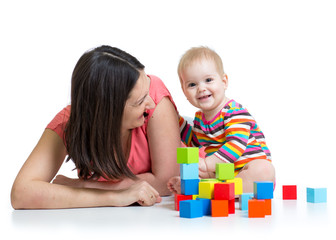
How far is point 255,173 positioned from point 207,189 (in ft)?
1.84

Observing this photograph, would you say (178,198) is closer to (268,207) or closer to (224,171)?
(224,171)

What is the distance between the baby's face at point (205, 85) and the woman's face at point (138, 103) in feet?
1.01

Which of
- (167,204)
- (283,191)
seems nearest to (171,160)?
(167,204)

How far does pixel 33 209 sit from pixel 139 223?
72 cm

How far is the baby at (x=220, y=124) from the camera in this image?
3.14 m

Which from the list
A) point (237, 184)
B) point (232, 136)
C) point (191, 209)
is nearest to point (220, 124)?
point (232, 136)

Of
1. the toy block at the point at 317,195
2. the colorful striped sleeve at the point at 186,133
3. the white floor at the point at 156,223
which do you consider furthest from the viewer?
the colorful striped sleeve at the point at 186,133

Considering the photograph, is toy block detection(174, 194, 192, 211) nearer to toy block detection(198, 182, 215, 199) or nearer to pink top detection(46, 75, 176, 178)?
toy block detection(198, 182, 215, 199)

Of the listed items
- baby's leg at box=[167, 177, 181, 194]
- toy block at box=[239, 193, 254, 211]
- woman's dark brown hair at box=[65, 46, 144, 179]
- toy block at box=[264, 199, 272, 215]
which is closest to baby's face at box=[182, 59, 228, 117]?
woman's dark brown hair at box=[65, 46, 144, 179]

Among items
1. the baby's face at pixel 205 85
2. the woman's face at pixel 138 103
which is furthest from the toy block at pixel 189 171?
the baby's face at pixel 205 85

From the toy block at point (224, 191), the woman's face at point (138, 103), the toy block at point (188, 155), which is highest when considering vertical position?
the woman's face at point (138, 103)

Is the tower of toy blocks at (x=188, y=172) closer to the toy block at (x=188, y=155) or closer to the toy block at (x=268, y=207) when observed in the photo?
the toy block at (x=188, y=155)

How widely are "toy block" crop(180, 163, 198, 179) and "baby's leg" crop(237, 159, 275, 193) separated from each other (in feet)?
1.47

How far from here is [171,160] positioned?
3145mm
